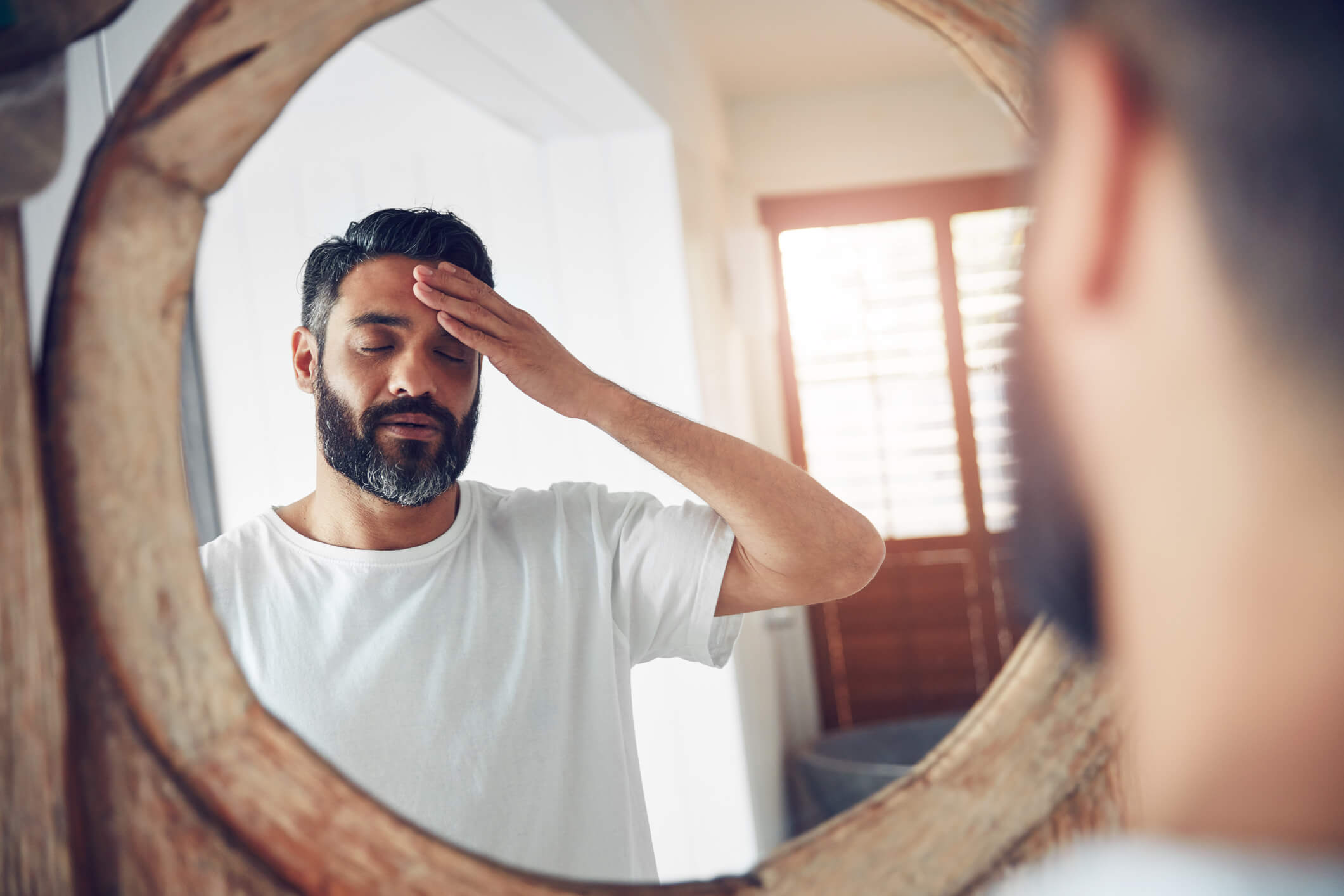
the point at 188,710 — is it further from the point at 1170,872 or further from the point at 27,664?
the point at 1170,872

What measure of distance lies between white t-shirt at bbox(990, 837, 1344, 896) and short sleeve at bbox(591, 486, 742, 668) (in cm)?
19

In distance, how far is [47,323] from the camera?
36cm

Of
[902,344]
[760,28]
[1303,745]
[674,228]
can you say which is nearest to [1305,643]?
[1303,745]

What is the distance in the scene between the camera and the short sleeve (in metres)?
0.44

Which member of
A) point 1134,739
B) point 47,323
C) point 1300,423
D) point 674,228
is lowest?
point 1134,739

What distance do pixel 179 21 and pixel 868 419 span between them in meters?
0.42

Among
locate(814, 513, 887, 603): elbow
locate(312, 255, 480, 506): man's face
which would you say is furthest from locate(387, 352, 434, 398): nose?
locate(814, 513, 887, 603): elbow

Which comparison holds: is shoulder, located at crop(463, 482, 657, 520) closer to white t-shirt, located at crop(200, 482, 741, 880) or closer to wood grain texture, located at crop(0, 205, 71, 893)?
white t-shirt, located at crop(200, 482, 741, 880)

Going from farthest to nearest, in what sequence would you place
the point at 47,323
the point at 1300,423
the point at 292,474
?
the point at 292,474, the point at 47,323, the point at 1300,423

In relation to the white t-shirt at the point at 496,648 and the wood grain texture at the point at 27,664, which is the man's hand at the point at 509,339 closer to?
the white t-shirt at the point at 496,648

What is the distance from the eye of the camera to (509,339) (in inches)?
16.3

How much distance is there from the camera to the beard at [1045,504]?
296mm

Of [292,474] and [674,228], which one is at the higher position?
[674,228]

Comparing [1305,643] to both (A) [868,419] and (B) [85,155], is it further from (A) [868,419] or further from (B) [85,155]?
(B) [85,155]
